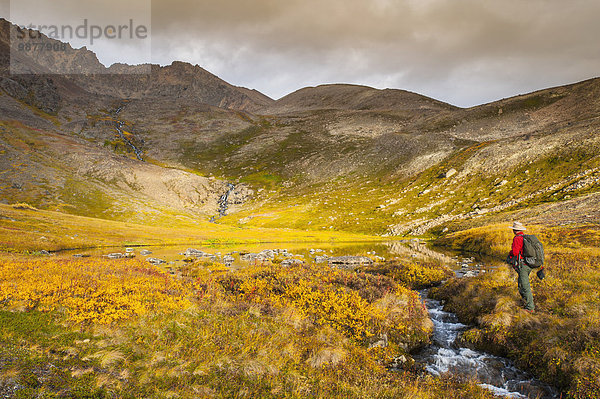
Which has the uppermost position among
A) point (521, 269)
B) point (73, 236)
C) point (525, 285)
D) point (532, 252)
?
point (532, 252)

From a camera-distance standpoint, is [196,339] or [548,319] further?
[548,319]

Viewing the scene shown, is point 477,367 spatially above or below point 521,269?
below

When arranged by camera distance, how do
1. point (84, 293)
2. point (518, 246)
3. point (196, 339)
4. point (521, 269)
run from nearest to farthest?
1. point (196, 339)
2. point (84, 293)
3. point (521, 269)
4. point (518, 246)

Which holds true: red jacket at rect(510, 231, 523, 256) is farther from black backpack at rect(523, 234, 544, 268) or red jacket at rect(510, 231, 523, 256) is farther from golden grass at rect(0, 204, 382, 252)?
golden grass at rect(0, 204, 382, 252)

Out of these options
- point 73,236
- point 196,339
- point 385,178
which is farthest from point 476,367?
point 385,178

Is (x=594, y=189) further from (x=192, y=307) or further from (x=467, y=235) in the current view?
(x=192, y=307)

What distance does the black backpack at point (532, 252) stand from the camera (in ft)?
47.4

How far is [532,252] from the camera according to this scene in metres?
14.6

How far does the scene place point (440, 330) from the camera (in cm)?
1664

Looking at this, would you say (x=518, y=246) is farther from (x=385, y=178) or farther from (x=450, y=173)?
(x=385, y=178)

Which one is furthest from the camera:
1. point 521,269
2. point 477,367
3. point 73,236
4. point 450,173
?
point 450,173

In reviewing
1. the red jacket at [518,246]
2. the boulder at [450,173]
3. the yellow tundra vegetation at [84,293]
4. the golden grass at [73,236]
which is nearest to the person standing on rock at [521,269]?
the red jacket at [518,246]

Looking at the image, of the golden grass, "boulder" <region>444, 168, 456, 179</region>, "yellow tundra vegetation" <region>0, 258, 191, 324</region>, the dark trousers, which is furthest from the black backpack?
"boulder" <region>444, 168, 456, 179</region>

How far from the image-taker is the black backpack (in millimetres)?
14453
